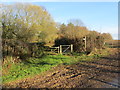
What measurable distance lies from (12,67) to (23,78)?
221 cm

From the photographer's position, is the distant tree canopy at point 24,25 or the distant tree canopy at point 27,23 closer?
the distant tree canopy at point 24,25

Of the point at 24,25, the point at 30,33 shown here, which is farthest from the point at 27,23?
the point at 30,33

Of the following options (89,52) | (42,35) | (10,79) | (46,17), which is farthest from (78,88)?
(46,17)

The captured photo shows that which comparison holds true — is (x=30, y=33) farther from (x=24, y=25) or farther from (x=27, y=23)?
(x=27, y=23)

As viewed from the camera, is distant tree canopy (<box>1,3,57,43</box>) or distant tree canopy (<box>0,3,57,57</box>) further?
distant tree canopy (<box>1,3,57,43</box>)

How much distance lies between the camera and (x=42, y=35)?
74.4 feet

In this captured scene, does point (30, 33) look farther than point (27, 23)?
No

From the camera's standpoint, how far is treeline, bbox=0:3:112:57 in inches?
361

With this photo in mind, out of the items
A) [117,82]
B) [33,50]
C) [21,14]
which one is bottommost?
[117,82]

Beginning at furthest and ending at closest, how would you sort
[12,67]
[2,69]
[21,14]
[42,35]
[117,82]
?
1. [42,35]
2. [21,14]
3. [12,67]
4. [2,69]
5. [117,82]

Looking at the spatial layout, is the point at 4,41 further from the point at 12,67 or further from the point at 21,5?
the point at 21,5

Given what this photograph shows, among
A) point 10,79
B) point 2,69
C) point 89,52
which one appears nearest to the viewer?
point 10,79

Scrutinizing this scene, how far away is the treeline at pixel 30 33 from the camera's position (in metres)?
9.16

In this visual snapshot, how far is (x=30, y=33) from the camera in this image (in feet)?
45.6
